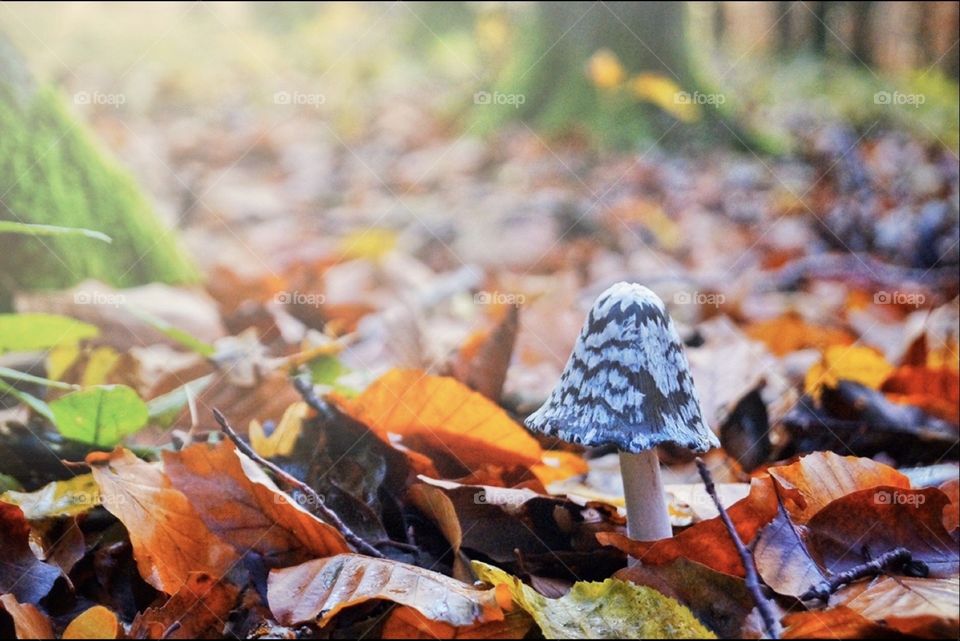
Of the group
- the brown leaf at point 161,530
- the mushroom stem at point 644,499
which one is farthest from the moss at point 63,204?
the mushroom stem at point 644,499

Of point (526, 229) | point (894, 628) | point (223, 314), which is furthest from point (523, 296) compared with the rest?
point (894, 628)

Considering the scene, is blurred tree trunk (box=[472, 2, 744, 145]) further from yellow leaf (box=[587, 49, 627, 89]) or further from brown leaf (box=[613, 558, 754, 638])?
brown leaf (box=[613, 558, 754, 638])

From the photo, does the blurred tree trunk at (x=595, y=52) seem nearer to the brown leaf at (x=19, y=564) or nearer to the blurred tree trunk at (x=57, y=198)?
the blurred tree trunk at (x=57, y=198)

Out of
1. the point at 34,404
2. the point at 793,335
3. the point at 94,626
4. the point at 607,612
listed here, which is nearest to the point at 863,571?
the point at 607,612

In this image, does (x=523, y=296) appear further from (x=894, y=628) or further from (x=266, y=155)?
(x=266, y=155)

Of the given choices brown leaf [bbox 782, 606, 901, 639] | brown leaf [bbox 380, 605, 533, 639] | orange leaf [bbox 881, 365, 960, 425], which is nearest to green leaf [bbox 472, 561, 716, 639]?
brown leaf [bbox 380, 605, 533, 639]
